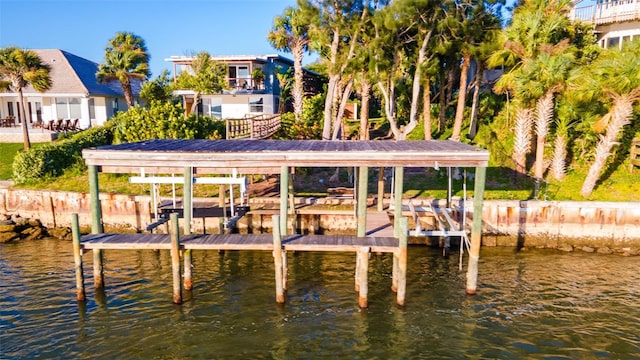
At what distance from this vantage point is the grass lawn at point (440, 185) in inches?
880

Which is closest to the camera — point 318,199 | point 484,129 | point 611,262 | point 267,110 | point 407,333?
point 407,333

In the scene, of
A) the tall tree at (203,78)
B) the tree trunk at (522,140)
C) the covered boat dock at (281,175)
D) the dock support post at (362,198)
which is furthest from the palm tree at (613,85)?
the tall tree at (203,78)

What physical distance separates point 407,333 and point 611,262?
10796 millimetres

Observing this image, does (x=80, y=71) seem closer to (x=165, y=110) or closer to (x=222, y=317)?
(x=165, y=110)

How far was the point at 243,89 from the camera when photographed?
40.5 metres

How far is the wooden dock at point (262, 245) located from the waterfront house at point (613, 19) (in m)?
25.4

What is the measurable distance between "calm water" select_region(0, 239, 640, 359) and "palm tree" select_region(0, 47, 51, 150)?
54.8 ft

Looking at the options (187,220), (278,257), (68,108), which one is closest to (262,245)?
(278,257)

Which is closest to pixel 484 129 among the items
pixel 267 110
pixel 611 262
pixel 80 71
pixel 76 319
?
pixel 611 262

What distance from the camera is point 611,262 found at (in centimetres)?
1853

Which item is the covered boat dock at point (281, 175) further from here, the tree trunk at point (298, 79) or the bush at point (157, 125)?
the tree trunk at point (298, 79)

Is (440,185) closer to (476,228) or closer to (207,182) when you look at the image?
(476,228)

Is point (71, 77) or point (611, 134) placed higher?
point (71, 77)

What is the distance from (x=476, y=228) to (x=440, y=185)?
989 cm
